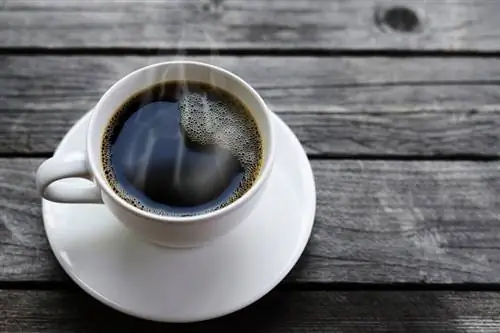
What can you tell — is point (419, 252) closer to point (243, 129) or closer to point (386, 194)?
point (386, 194)

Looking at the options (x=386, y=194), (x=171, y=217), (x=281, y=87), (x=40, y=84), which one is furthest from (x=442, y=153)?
(x=40, y=84)

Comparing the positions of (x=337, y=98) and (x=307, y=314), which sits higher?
(x=337, y=98)

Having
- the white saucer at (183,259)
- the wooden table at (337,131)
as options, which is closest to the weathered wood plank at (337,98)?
the wooden table at (337,131)

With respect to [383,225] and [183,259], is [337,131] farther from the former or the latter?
[183,259]

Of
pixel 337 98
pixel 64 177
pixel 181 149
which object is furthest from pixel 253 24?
pixel 64 177

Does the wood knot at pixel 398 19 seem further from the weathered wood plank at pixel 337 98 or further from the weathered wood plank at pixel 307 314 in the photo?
the weathered wood plank at pixel 307 314

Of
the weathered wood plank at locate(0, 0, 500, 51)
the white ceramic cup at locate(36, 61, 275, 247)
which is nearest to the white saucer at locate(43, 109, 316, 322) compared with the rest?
the white ceramic cup at locate(36, 61, 275, 247)
